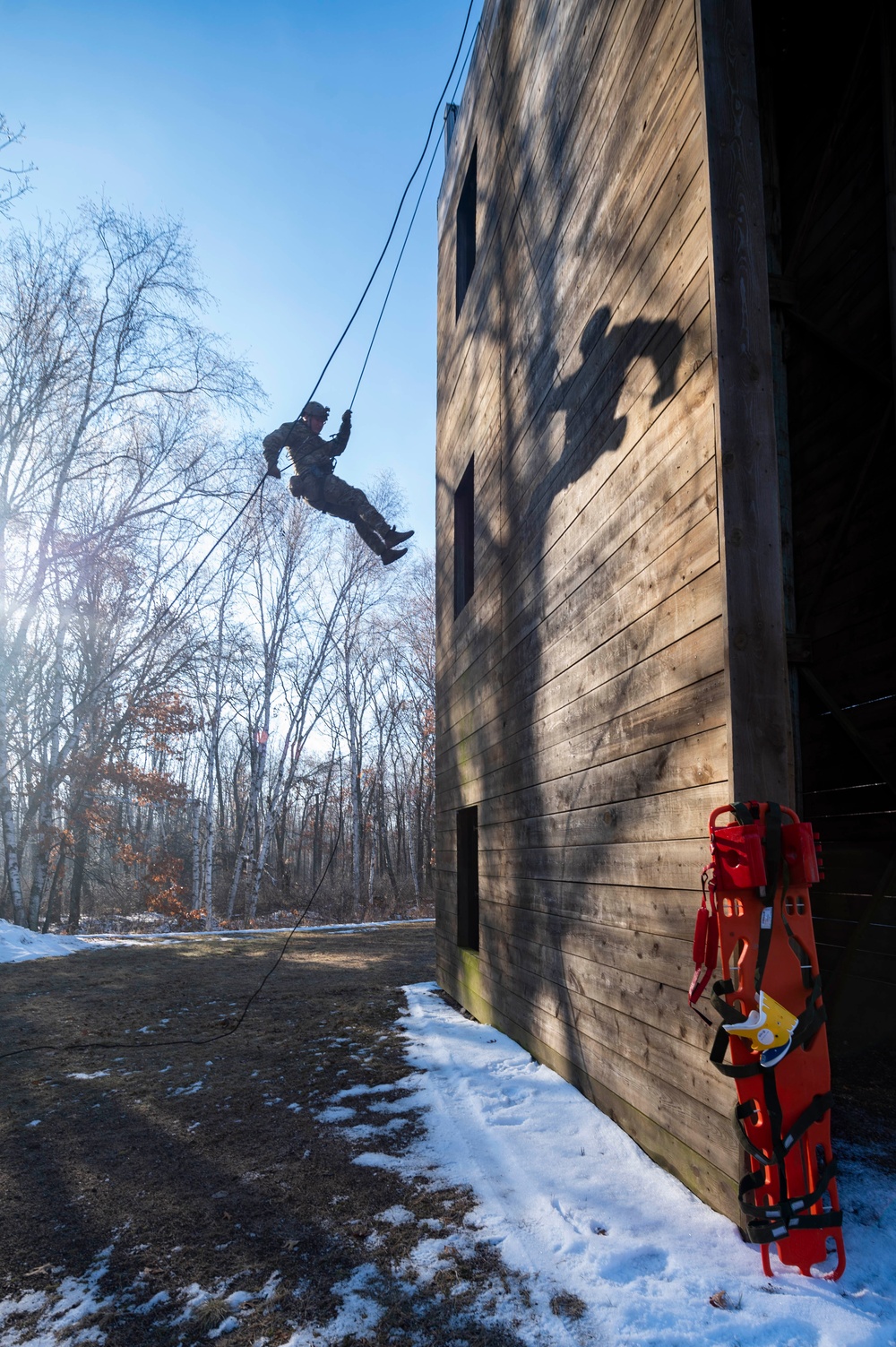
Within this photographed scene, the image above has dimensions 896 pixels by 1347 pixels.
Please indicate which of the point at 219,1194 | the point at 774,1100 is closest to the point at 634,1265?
the point at 774,1100

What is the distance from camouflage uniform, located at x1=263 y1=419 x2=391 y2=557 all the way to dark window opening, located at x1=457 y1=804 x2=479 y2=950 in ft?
11.5

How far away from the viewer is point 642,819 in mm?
2811

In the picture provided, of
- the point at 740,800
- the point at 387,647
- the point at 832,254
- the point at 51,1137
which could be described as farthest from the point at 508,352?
the point at 387,647

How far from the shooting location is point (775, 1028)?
1.89 m

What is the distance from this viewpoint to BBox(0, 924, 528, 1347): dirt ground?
1.93 m

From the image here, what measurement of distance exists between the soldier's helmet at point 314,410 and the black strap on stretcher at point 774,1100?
24.5 feet

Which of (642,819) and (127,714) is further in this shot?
(127,714)

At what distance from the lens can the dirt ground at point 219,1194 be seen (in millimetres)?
1931

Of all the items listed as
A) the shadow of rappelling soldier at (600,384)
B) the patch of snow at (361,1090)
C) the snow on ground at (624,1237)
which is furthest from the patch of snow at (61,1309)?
the shadow of rappelling soldier at (600,384)

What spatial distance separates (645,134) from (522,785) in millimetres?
3298

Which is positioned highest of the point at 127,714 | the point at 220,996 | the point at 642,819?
the point at 127,714

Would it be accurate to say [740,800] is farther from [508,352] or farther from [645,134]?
[508,352]

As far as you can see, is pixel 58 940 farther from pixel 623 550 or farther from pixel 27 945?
pixel 623 550

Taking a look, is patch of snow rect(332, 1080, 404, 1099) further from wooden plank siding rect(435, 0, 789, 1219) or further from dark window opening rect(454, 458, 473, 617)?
dark window opening rect(454, 458, 473, 617)
